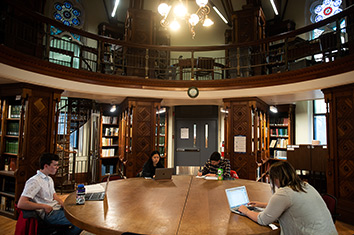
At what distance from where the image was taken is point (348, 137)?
4.26 m

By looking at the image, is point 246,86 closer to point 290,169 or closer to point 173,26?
point 173,26

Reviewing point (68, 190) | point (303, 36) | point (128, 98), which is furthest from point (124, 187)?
point (303, 36)

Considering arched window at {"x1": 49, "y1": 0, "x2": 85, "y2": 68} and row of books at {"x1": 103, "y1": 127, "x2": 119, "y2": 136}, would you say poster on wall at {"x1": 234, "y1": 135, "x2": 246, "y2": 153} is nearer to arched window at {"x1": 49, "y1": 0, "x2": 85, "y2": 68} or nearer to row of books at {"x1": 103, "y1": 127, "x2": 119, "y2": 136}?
row of books at {"x1": 103, "y1": 127, "x2": 119, "y2": 136}

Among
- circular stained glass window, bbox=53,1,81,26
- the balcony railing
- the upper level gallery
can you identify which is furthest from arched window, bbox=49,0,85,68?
the upper level gallery

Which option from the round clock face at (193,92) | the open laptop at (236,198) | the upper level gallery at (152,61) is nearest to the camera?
the open laptop at (236,198)

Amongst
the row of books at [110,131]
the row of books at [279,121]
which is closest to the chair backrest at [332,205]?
the row of books at [279,121]

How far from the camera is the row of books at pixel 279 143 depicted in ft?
24.3

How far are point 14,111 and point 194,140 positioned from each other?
566 cm

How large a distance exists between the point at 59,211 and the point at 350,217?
477 cm

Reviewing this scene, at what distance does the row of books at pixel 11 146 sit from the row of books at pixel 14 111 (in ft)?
1.81

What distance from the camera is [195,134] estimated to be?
339 inches

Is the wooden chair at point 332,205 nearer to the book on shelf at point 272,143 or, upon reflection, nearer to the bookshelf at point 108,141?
the book on shelf at point 272,143

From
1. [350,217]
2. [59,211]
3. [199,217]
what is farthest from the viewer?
[350,217]

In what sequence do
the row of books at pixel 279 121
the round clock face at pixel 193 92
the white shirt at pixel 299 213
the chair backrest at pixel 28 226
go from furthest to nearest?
the row of books at pixel 279 121, the round clock face at pixel 193 92, the chair backrest at pixel 28 226, the white shirt at pixel 299 213
